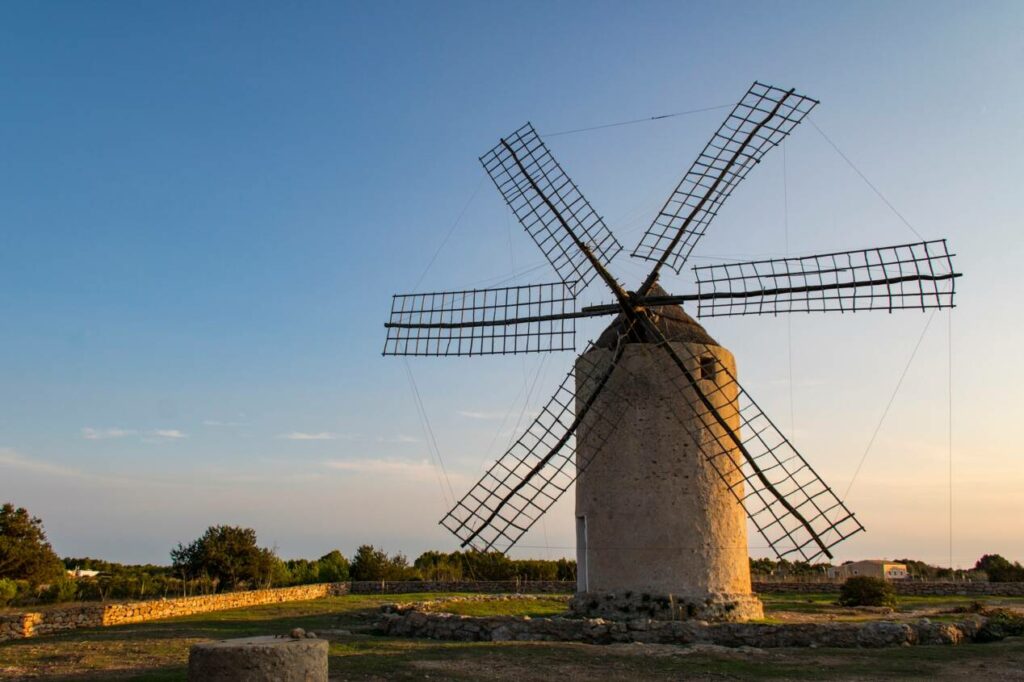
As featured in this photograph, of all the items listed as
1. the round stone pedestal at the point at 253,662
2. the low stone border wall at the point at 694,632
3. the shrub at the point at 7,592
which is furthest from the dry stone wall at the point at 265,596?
the round stone pedestal at the point at 253,662

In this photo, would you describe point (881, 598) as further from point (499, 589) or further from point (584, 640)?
point (499, 589)

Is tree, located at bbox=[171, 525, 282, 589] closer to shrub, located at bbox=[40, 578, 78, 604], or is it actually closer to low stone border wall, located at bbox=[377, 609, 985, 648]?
shrub, located at bbox=[40, 578, 78, 604]

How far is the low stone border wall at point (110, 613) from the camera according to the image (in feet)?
42.6

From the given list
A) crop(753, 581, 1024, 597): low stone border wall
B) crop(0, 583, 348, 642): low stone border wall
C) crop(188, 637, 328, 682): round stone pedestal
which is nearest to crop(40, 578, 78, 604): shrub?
crop(0, 583, 348, 642): low stone border wall

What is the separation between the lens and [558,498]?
47.3 ft

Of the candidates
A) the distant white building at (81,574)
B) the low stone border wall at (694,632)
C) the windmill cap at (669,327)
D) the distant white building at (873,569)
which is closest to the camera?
the low stone border wall at (694,632)

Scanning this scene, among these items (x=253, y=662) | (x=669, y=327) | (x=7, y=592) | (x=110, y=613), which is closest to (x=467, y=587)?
(x=7, y=592)

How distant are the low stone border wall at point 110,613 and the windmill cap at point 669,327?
9.82 m

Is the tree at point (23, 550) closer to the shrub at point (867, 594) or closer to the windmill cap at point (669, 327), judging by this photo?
the windmill cap at point (669, 327)

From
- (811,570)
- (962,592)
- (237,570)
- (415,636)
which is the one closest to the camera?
(415,636)

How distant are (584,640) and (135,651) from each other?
614cm

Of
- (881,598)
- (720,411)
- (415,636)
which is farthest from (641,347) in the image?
(881,598)

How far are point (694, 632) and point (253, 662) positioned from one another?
731 cm

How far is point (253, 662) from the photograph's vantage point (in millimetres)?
6406
